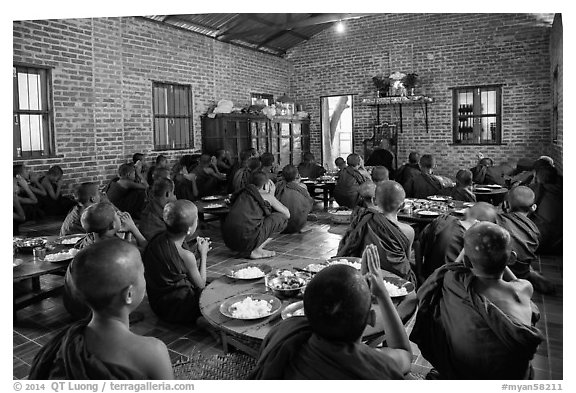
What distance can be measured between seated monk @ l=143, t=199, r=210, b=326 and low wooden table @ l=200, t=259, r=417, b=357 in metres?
0.58

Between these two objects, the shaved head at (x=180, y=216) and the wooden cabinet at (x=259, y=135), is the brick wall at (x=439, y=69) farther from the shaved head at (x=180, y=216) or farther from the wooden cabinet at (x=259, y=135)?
the shaved head at (x=180, y=216)

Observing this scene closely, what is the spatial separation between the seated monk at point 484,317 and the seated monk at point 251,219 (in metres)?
3.54

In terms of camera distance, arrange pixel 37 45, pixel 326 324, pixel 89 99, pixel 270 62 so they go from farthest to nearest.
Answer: pixel 270 62
pixel 89 99
pixel 37 45
pixel 326 324

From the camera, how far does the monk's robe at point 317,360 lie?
1.52 m

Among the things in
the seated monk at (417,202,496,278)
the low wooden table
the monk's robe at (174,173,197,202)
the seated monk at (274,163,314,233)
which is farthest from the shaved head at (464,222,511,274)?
the monk's robe at (174,173,197,202)

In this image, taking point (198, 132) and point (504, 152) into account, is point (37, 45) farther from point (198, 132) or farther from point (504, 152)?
point (504, 152)

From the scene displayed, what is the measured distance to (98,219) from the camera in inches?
137

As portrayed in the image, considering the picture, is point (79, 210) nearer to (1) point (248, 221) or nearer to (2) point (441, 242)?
(1) point (248, 221)

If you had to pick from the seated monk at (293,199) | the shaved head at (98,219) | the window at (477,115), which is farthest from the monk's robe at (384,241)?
the window at (477,115)

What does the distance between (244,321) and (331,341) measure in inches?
35.3

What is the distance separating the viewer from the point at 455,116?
11.7 meters
